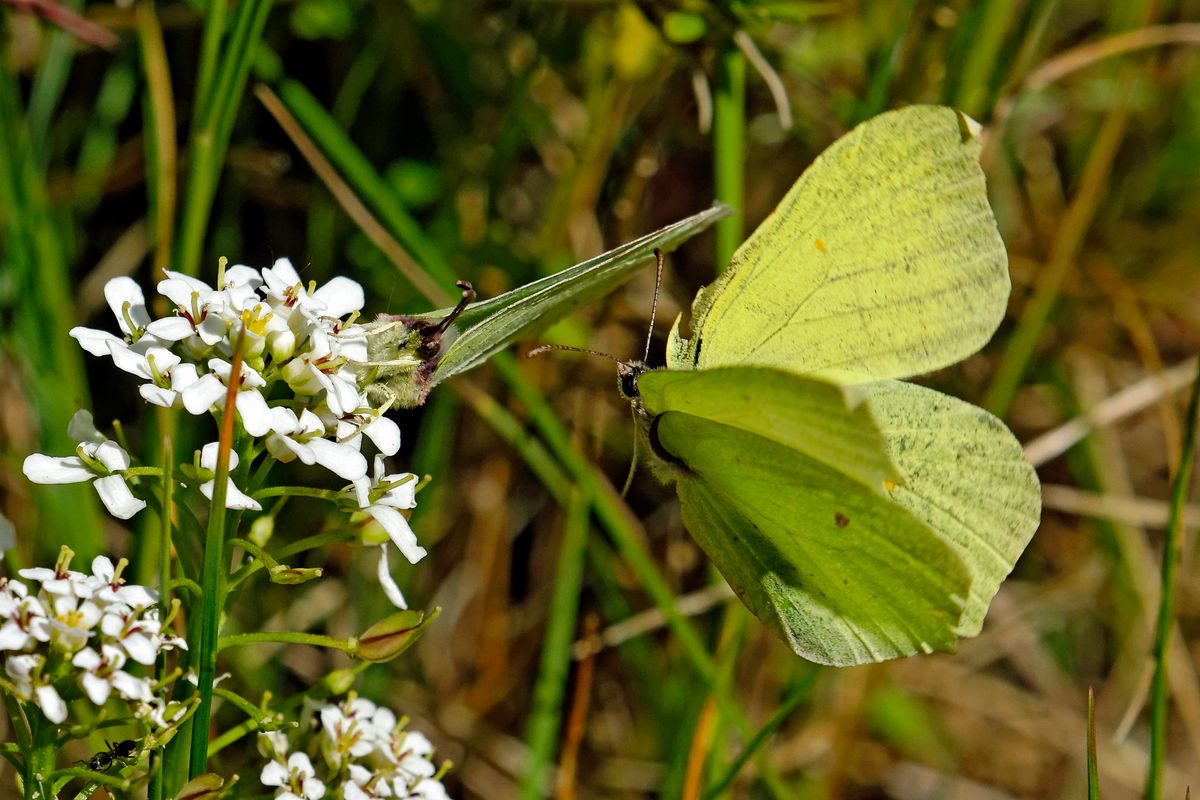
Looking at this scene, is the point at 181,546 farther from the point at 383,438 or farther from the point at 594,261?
the point at 594,261

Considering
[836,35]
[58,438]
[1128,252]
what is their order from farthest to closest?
[1128,252], [836,35], [58,438]

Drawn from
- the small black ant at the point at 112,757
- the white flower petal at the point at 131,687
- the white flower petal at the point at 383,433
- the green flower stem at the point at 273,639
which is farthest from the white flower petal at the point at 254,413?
the small black ant at the point at 112,757

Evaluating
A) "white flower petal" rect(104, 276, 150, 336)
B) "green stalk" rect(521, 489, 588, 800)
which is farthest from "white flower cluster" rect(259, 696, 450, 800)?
"green stalk" rect(521, 489, 588, 800)

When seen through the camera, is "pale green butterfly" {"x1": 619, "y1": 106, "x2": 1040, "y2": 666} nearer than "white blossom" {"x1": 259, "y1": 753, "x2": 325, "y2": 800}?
No

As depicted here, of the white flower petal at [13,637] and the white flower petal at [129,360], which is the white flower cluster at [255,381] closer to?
the white flower petal at [129,360]

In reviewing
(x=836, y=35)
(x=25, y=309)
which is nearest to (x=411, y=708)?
(x=25, y=309)

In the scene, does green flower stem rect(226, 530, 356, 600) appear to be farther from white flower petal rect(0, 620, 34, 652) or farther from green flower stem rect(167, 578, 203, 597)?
white flower petal rect(0, 620, 34, 652)

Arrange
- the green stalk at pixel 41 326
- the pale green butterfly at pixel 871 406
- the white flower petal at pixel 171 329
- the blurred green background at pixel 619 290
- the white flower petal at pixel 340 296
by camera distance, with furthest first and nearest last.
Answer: the blurred green background at pixel 619 290
the green stalk at pixel 41 326
the pale green butterfly at pixel 871 406
the white flower petal at pixel 340 296
the white flower petal at pixel 171 329
